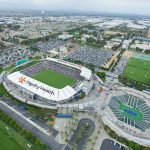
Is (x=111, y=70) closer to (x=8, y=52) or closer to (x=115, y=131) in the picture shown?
(x=115, y=131)

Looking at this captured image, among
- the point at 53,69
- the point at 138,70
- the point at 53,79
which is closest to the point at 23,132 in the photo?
the point at 53,79

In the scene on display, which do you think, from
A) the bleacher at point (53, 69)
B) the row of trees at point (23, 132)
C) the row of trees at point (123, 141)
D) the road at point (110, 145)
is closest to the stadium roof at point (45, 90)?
the bleacher at point (53, 69)

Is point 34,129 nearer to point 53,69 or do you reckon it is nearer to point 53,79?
point 53,79

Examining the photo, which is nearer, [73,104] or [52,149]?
[52,149]

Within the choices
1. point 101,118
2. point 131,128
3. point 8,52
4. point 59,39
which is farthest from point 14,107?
point 59,39

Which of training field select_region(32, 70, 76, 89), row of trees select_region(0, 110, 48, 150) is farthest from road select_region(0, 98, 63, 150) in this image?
training field select_region(32, 70, 76, 89)

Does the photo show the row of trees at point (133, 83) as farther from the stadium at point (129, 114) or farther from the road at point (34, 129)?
the road at point (34, 129)
